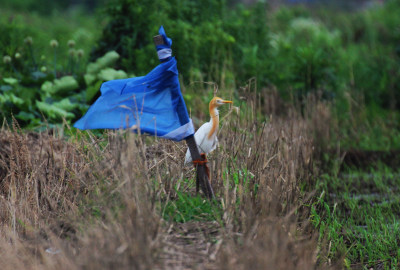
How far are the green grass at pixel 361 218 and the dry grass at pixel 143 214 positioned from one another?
39 centimetres

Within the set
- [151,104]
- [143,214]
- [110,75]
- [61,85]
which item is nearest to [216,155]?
[151,104]

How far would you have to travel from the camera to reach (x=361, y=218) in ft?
14.9

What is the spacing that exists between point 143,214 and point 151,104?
0.79 m

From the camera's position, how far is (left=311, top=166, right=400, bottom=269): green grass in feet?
12.6

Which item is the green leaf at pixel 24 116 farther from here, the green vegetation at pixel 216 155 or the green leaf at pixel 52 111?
the green leaf at pixel 52 111

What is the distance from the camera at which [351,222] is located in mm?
4445

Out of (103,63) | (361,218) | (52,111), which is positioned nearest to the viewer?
(361,218)

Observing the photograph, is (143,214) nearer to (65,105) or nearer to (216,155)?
(216,155)

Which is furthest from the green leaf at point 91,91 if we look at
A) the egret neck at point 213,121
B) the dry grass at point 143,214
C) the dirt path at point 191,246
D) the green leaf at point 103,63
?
the dirt path at point 191,246

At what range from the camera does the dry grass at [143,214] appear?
250cm

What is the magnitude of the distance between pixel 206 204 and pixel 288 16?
35.7 ft

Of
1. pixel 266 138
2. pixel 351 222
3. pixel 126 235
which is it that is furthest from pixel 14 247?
pixel 351 222

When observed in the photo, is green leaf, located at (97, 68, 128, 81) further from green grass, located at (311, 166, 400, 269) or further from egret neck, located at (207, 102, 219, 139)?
egret neck, located at (207, 102, 219, 139)

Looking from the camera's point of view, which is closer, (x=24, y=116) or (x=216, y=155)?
(x=216, y=155)
